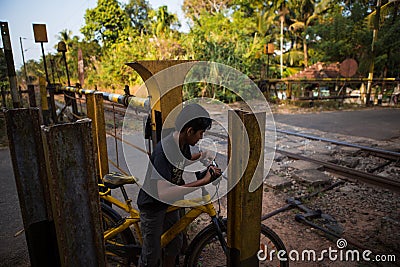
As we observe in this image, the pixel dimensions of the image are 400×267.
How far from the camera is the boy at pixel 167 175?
1638mm

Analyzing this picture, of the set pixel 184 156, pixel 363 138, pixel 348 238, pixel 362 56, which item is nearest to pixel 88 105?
pixel 184 156

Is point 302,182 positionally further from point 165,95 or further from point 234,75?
point 234,75

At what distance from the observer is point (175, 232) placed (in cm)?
201

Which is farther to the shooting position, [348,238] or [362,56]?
[362,56]

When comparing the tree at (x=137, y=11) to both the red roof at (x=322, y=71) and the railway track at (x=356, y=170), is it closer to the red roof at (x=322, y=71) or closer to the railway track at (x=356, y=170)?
the red roof at (x=322, y=71)

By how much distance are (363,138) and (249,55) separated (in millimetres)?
10077

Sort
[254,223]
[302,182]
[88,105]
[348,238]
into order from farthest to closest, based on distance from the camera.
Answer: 1. [302,182]
2. [348,238]
3. [88,105]
4. [254,223]

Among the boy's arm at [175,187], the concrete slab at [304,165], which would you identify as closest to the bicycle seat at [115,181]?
the boy's arm at [175,187]

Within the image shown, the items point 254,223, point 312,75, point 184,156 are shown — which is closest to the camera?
point 254,223

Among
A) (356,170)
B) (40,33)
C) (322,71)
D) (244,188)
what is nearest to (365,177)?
(356,170)

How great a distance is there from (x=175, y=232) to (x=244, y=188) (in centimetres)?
103

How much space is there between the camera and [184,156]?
1845mm

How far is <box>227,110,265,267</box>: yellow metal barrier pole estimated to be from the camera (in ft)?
3.75

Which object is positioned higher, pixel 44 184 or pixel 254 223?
pixel 44 184
